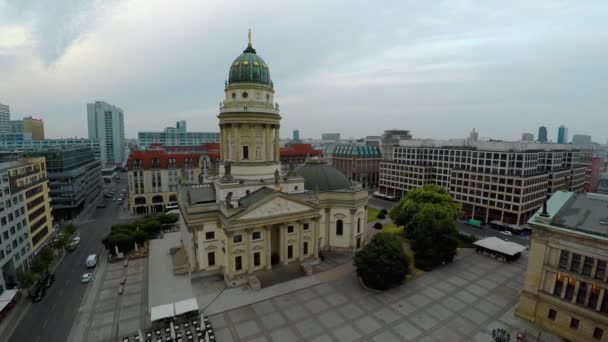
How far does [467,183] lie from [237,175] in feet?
238

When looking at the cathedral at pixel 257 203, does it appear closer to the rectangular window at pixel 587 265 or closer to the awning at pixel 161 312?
the awning at pixel 161 312

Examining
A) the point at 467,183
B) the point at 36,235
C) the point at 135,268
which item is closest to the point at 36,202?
the point at 36,235

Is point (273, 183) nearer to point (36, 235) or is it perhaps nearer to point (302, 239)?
point (302, 239)

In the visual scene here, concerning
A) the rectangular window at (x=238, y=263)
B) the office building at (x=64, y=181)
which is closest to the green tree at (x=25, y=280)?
the rectangular window at (x=238, y=263)

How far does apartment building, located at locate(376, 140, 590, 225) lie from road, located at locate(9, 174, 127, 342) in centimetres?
9658

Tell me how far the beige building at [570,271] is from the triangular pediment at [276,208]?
32.5 metres

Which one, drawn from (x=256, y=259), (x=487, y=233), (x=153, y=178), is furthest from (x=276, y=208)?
(x=153, y=178)

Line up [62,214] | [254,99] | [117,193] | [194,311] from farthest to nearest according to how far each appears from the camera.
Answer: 1. [117,193]
2. [62,214]
3. [254,99]
4. [194,311]

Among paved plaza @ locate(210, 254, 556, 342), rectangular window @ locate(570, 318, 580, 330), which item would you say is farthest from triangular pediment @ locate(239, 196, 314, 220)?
rectangular window @ locate(570, 318, 580, 330)

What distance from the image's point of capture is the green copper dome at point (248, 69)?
53.3 m

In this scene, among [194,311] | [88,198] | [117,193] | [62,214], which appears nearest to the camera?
[194,311]

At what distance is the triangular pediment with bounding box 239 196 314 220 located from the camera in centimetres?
4534

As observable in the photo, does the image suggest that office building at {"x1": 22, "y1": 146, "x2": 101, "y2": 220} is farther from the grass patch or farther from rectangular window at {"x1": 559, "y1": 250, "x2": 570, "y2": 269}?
rectangular window at {"x1": 559, "y1": 250, "x2": 570, "y2": 269}

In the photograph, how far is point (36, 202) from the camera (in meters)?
60.4
